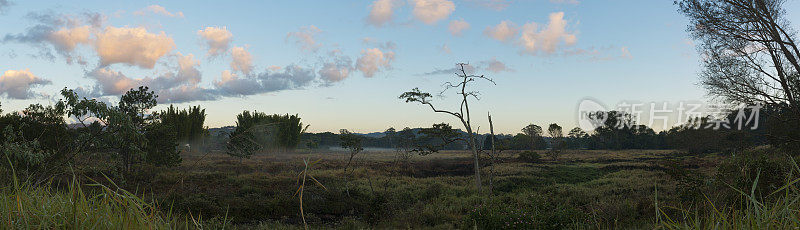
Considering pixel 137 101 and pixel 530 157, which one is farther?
pixel 530 157

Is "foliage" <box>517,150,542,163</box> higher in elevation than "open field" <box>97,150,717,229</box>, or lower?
higher

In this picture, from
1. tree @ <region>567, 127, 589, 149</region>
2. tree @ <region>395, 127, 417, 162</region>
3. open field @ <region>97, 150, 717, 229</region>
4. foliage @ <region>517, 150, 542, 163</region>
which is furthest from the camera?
tree @ <region>567, 127, 589, 149</region>

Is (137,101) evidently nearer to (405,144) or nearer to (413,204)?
(413,204)

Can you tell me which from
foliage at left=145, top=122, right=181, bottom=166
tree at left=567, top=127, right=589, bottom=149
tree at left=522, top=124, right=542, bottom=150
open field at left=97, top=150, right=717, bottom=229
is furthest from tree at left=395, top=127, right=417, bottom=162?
tree at left=567, top=127, right=589, bottom=149

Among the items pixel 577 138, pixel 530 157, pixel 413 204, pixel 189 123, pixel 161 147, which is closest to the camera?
pixel 413 204

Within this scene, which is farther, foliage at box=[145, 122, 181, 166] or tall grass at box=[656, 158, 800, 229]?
foliage at box=[145, 122, 181, 166]

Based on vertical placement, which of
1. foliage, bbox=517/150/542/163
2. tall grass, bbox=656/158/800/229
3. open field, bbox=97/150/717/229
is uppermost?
tall grass, bbox=656/158/800/229

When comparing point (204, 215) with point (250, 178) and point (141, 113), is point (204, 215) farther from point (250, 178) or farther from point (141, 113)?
point (250, 178)

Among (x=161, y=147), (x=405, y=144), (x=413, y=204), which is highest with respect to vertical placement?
(x=405, y=144)

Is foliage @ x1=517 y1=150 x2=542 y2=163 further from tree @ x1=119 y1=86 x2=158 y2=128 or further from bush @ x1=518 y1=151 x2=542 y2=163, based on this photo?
tree @ x1=119 y1=86 x2=158 y2=128

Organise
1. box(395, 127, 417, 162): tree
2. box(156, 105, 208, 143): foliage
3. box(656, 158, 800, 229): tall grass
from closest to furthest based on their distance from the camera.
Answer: box(656, 158, 800, 229): tall grass → box(395, 127, 417, 162): tree → box(156, 105, 208, 143): foliage

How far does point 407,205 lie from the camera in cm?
1456

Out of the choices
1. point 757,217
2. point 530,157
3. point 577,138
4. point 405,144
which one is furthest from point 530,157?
point 577,138

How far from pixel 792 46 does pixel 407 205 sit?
16.9 meters
